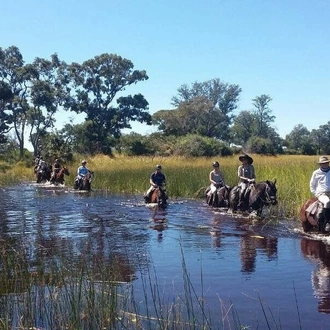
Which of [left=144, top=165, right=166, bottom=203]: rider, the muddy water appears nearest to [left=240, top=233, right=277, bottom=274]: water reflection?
the muddy water

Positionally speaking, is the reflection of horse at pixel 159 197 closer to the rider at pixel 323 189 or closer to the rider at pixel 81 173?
the rider at pixel 323 189

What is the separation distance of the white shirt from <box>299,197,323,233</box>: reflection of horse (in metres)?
0.28

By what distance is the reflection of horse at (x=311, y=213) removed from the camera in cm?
1275

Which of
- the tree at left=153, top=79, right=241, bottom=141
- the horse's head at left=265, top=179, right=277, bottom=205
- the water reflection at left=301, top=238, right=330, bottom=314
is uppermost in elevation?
the tree at left=153, top=79, right=241, bottom=141

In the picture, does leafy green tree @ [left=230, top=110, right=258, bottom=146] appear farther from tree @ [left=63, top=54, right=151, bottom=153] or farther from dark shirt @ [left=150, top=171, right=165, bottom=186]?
dark shirt @ [left=150, top=171, right=165, bottom=186]

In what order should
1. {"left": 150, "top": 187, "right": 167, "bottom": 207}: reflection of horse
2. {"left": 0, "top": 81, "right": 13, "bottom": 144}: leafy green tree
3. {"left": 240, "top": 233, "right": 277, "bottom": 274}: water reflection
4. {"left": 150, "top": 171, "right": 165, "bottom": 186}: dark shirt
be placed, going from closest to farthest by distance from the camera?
{"left": 240, "top": 233, "right": 277, "bottom": 274}: water reflection < {"left": 150, "top": 187, "right": 167, "bottom": 207}: reflection of horse < {"left": 150, "top": 171, "right": 165, "bottom": 186}: dark shirt < {"left": 0, "top": 81, "right": 13, "bottom": 144}: leafy green tree

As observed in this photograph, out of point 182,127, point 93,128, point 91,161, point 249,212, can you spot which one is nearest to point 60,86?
point 93,128

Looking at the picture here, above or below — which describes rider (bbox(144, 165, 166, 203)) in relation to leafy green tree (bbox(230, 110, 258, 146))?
below

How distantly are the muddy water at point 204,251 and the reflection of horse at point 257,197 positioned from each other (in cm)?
60

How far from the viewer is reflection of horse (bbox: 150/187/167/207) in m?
20.0

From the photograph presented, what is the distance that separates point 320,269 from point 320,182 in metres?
3.85

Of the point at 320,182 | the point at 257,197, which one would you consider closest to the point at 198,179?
the point at 257,197

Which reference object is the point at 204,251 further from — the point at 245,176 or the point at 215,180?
the point at 215,180

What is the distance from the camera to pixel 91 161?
40.8 meters
